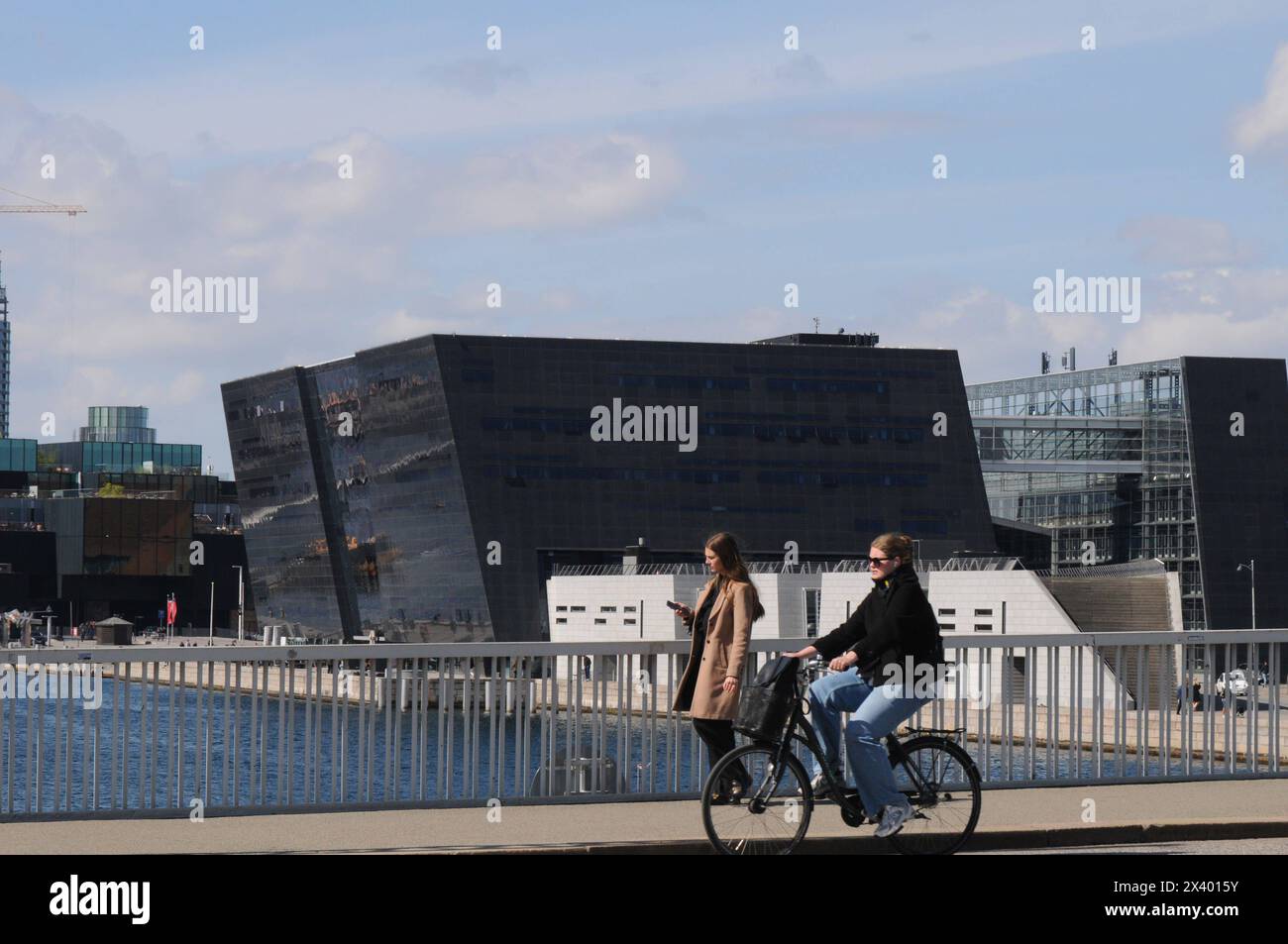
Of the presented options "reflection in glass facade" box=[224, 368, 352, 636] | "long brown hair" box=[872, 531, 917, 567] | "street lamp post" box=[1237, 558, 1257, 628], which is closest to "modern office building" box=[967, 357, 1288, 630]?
"street lamp post" box=[1237, 558, 1257, 628]

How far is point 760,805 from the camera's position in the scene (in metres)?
11.1

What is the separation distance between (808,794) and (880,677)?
29.7 inches

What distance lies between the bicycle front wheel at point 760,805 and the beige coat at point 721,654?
840 millimetres

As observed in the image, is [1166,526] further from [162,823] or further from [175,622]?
[162,823]

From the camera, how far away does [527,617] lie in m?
123

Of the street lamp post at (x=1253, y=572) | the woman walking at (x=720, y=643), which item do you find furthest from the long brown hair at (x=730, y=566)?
the street lamp post at (x=1253, y=572)

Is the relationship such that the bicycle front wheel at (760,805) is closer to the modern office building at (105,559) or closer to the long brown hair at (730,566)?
the long brown hair at (730,566)

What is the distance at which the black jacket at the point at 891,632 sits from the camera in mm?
11141

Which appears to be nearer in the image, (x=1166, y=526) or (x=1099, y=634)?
(x=1099, y=634)

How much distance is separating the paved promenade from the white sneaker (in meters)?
0.61
